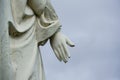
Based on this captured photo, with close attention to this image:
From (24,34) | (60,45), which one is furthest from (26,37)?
(60,45)

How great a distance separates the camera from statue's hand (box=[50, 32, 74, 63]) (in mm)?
10055

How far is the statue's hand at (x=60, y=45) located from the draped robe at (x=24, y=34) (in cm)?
14

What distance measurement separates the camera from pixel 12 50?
30.7ft

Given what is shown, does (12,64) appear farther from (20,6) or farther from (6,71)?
(20,6)

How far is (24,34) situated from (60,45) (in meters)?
0.70

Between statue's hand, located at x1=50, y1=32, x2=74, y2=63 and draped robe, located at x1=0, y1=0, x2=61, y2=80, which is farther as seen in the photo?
statue's hand, located at x1=50, y1=32, x2=74, y2=63

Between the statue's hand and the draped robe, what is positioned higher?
the draped robe

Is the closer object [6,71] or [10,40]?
[6,71]

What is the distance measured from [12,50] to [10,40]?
0.15 metres

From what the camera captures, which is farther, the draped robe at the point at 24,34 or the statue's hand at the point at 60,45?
the statue's hand at the point at 60,45

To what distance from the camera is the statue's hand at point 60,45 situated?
10055mm

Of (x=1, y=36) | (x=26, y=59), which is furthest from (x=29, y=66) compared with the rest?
(x=1, y=36)

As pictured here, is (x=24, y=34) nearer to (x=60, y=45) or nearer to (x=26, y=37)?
(x=26, y=37)

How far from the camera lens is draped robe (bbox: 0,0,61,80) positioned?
8.91 metres
